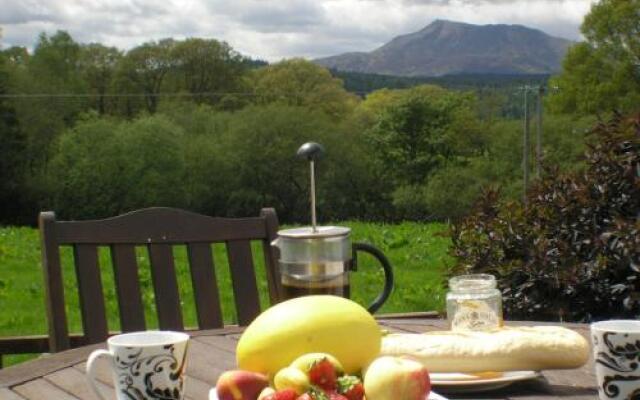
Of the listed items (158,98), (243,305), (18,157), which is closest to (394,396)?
(243,305)

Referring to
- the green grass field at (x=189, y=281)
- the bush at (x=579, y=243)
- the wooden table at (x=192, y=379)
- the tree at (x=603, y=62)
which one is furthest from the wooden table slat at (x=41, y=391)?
the tree at (x=603, y=62)

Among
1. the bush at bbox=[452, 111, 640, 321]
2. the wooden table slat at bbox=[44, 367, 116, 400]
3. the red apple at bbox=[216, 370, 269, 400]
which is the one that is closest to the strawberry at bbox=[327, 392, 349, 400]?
the red apple at bbox=[216, 370, 269, 400]

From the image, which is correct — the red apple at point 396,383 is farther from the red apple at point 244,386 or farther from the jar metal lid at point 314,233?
the jar metal lid at point 314,233

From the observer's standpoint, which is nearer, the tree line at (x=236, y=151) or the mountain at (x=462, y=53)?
the tree line at (x=236, y=151)

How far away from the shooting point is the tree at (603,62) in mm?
32406

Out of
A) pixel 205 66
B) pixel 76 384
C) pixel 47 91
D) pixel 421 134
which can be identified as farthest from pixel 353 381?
pixel 205 66

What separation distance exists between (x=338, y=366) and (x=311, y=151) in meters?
0.63

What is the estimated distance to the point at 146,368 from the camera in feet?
4.23

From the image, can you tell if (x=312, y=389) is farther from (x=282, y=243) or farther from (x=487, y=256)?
(x=487, y=256)

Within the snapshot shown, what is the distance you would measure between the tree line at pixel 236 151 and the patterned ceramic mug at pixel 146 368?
28.0 meters

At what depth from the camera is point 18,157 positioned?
35.8 meters

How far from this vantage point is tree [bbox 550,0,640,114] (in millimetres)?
32406

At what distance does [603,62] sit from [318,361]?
34082 millimetres

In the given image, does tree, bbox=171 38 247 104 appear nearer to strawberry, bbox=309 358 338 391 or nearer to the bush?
the bush
